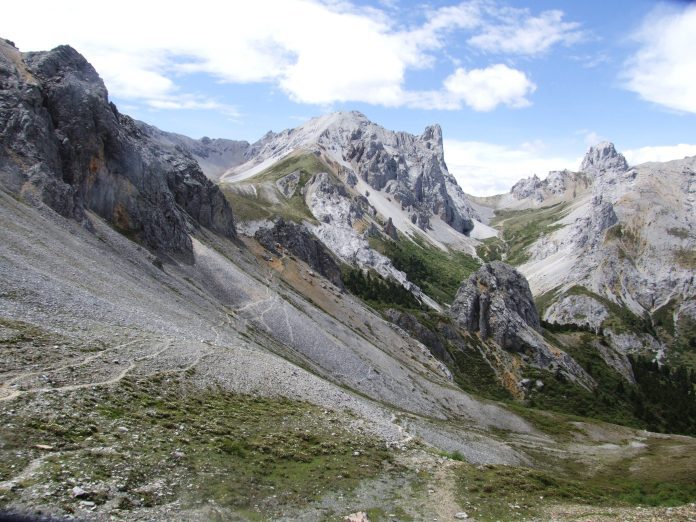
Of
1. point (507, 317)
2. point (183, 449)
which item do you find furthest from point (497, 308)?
point (183, 449)

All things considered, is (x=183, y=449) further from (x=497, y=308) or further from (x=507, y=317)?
(x=497, y=308)

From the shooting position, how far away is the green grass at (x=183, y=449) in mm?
19969

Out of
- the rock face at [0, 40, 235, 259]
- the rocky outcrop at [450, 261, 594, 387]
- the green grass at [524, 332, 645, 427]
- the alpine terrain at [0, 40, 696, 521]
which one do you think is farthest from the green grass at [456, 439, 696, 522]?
the rocky outcrop at [450, 261, 594, 387]

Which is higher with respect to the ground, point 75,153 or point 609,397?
point 75,153

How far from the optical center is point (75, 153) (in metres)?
78.6

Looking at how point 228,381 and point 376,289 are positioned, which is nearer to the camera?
point 228,381

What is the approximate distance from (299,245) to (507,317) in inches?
2380

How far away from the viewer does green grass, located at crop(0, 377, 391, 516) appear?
1997cm

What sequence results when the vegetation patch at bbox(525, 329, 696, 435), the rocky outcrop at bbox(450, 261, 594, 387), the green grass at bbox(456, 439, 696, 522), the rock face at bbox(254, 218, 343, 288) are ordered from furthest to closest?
the rocky outcrop at bbox(450, 261, 594, 387), the rock face at bbox(254, 218, 343, 288), the vegetation patch at bbox(525, 329, 696, 435), the green grass at bbox(456, 439, 696, 522)

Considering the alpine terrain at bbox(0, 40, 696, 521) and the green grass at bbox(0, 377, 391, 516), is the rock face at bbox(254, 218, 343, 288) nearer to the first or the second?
the alpine terrain at bbox(0, 40, 696, 521)

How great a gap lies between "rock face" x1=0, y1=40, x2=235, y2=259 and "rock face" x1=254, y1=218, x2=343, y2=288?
32.8 metres

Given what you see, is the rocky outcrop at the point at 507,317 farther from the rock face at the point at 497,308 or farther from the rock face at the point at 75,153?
the rock face at the point at 75,153

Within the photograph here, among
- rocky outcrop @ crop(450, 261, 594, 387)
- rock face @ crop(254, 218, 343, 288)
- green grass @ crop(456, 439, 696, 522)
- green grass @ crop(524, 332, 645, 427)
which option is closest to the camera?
green grass @ crop(456, 439, 696, 522)

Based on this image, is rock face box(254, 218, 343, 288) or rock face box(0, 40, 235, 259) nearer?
rock face box(0, 40, 235, 259)
